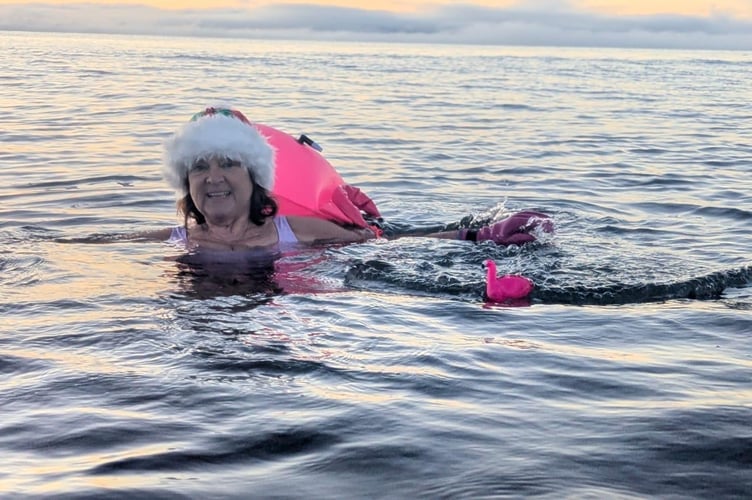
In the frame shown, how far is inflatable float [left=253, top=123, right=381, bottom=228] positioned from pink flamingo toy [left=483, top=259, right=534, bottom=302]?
2.12 metres

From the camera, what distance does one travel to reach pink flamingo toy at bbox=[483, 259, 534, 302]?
571 centimetres

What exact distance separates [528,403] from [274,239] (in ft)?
11.8

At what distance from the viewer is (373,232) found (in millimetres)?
7672

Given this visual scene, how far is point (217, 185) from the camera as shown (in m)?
6.96

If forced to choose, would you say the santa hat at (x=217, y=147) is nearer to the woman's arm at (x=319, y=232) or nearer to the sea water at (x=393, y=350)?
the woman's arm at (x=319, y=232)

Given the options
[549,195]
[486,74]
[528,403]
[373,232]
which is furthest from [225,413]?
[486,74]

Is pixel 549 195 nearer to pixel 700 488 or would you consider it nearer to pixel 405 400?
pixel 405 400

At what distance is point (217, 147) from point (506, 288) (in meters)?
2.33

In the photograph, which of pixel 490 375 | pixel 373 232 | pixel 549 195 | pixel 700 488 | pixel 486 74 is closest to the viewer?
pixel 700 488

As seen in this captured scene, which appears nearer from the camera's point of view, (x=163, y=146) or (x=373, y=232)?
(x=163, y=146)

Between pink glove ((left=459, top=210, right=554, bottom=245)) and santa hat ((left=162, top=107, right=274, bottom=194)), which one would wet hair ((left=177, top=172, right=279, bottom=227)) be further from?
pink glove ((left=459, top=210, right=554, bottom=245))

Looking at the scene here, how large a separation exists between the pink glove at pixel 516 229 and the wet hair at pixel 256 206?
1.46 m

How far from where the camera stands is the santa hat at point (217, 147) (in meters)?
6.90

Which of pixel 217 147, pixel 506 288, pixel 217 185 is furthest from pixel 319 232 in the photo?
pixel 506 288
